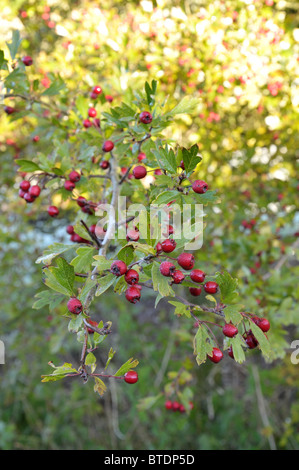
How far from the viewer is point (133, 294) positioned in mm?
877

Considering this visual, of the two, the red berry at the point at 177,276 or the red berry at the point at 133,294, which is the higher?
the red berry at the point at 177,276

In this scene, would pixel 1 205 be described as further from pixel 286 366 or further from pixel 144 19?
pixel 286 366

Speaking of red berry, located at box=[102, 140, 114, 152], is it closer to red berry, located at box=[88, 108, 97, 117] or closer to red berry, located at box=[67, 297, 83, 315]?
red berry, located at box=[88, 108, 97, 117]

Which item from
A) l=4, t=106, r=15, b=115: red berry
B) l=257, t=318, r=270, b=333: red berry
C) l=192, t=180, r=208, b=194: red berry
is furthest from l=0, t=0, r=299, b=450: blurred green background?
l=192, t=180, r=208, b=194: red berry

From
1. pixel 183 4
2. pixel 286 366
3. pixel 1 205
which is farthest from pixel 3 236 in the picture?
pixel 286 366

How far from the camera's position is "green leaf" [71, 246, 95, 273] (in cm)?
105

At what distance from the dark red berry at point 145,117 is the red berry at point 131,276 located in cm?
51

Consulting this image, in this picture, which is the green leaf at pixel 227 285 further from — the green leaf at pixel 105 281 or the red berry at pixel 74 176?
the red berry at pixel 74 176

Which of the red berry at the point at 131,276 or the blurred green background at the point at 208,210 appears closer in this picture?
the red berry at the point at 131,276

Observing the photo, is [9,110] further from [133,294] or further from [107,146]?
[133,294]

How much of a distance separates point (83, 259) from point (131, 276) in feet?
0.71

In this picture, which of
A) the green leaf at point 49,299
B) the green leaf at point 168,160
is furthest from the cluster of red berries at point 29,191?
the green leaf at point 168,160

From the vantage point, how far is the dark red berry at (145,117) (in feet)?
3.78

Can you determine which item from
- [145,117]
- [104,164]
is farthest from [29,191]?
[145,117]
